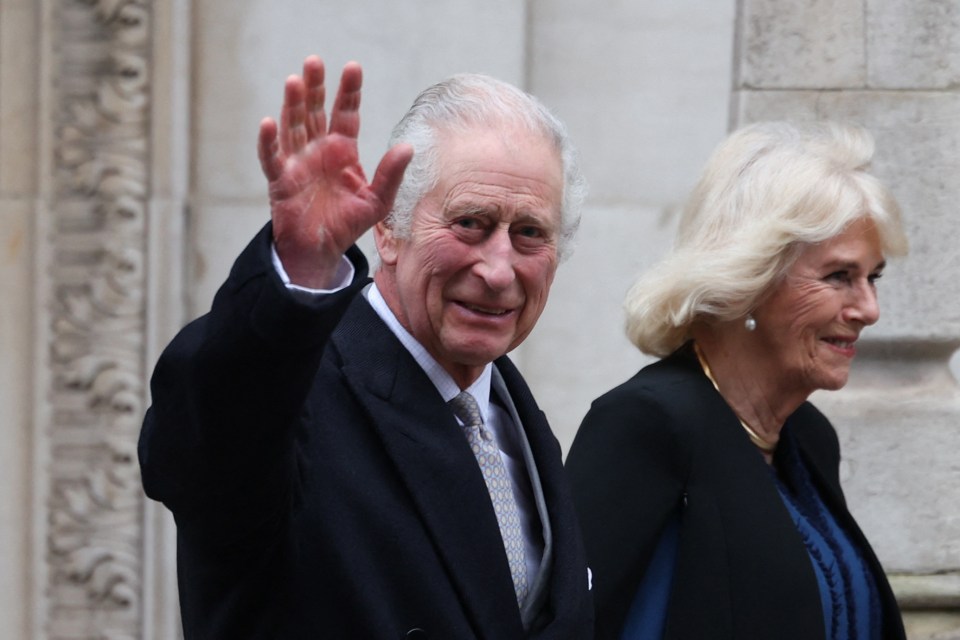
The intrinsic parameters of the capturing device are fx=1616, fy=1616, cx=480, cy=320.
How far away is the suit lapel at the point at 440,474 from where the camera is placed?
1876mm

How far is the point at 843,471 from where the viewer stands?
3.79m

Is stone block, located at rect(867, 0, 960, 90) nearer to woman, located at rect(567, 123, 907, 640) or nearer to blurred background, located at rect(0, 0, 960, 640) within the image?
blurred background, located at rect(0, 0, 960, 640)

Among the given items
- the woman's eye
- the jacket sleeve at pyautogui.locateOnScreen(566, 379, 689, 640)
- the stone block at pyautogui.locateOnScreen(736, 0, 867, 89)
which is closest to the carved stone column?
the stone block at pyautogui.locateOnScreen(736, 0, 867, 89)

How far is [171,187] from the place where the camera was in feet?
13.6

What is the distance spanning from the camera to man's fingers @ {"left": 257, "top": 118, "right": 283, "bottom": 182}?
151 cm

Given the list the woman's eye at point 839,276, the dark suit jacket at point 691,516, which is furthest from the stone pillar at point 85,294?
the woman's eye at point 839,276

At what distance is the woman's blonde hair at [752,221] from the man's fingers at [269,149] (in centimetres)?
147

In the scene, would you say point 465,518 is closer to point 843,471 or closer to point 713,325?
point 713,325

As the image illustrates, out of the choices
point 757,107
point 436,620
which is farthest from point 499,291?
point 757,107

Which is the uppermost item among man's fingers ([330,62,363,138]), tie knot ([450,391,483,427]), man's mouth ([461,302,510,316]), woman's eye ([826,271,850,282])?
man's fingers ([330,62,363,138])

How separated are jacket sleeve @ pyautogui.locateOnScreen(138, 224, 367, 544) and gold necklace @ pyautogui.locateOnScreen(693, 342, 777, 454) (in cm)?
146

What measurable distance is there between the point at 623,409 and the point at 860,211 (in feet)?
1.94

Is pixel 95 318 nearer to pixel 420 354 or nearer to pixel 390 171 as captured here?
pixel 420 354

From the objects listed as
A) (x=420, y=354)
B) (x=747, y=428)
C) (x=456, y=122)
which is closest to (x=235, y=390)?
(x=420, y=354)
